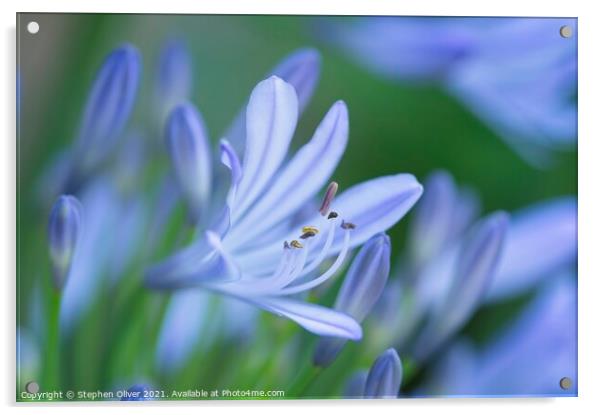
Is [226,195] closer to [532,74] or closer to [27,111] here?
[27,111]

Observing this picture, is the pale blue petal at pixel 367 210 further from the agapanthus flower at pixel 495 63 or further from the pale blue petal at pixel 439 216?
the agapanthus flower at pixel 495 63

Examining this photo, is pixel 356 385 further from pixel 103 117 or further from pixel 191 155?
pixel 103 117

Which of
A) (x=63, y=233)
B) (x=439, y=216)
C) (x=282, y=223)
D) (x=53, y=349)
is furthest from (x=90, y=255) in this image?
(x=439, y=216)

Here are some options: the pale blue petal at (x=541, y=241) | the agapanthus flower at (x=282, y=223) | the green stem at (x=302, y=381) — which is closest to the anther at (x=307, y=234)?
the agapanthus flower at (x=282, y=223)

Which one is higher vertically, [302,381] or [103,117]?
[103,117]

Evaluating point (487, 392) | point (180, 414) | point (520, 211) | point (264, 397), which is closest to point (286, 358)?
point (264, 397)
